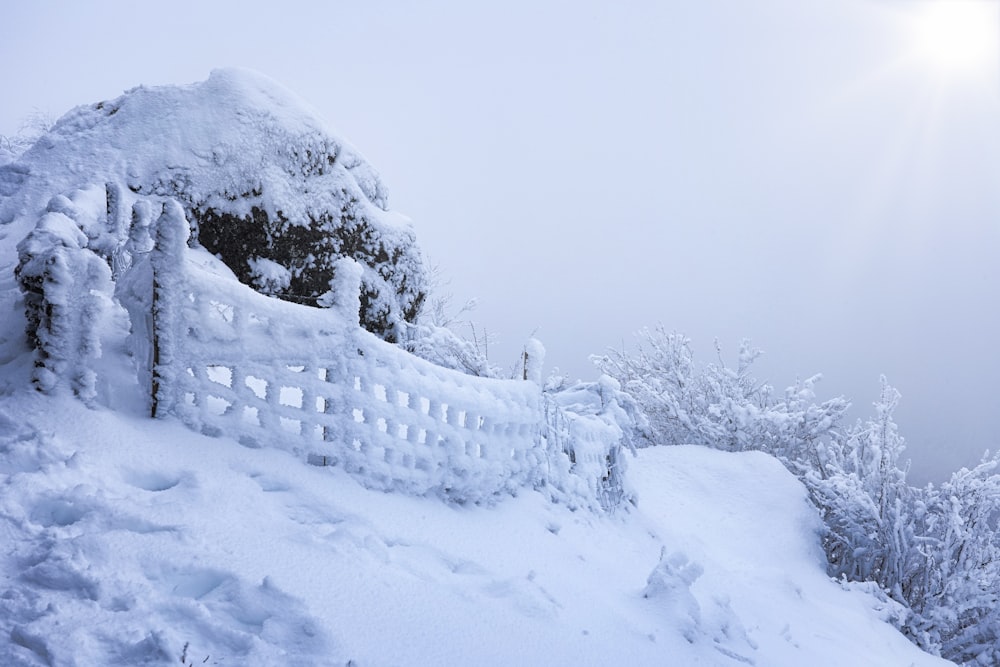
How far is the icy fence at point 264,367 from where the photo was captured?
3.18m

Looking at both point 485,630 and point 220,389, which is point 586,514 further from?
point 220,389

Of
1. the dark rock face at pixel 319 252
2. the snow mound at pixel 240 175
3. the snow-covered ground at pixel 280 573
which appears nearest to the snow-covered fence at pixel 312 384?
the snow-covered ground at pixel 280 573

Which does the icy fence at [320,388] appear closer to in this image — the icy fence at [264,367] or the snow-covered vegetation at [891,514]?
the icy fence at [264,367]

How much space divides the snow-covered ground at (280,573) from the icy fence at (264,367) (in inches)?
7.0

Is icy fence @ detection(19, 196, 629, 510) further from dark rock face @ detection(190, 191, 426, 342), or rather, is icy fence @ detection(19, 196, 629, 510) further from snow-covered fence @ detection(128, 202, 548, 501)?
dark rock face @ detection(190, 191, 426, 342)

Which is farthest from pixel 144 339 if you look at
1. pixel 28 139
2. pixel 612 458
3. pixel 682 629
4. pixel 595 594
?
pixel 28 139

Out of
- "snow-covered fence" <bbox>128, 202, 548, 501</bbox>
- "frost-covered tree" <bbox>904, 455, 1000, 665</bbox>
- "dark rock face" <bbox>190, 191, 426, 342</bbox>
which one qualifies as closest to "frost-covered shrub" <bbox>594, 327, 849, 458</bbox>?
"frost-covered tree" <bbox>904, 455, 1000, 665</bbox>

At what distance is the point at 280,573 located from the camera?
96.7 inches

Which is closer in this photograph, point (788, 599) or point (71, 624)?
point (71, 624)

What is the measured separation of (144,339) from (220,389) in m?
0.48

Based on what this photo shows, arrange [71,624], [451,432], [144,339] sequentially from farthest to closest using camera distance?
1. [451,432]
2. [144,339]
3. [71,624]

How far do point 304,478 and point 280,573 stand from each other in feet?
3.31

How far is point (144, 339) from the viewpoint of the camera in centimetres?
329

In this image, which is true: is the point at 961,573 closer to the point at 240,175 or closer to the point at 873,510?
the point at 873,510
